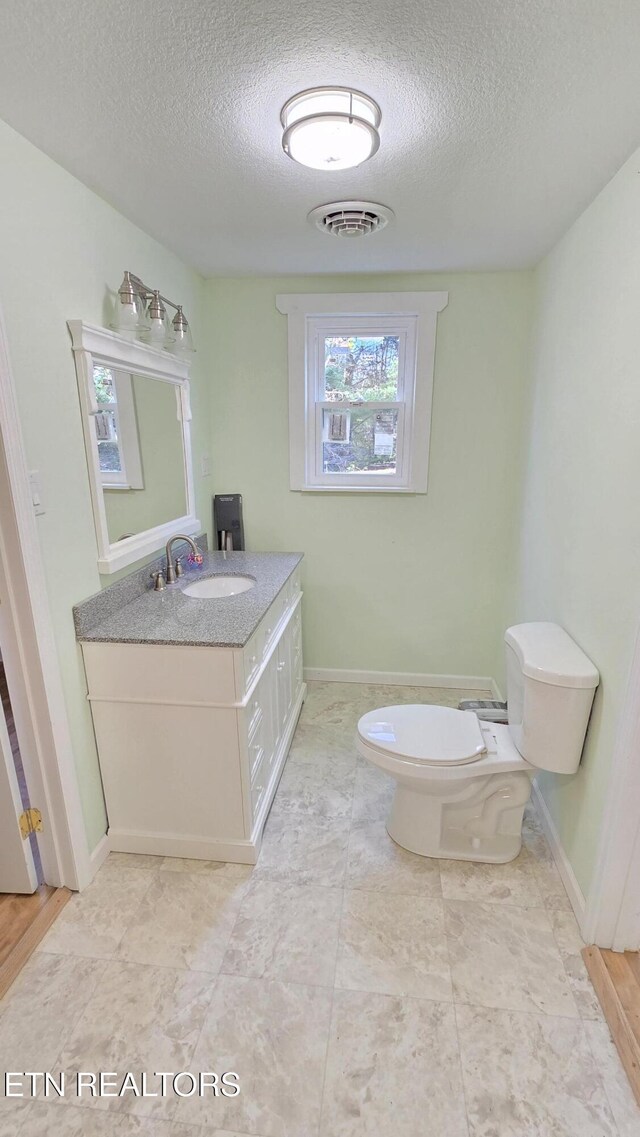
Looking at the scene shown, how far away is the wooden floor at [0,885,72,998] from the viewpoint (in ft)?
4.73

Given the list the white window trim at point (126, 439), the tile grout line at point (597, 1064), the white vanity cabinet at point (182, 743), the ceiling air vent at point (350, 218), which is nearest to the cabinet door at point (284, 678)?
the white vanity cabinet at point (182, 743)

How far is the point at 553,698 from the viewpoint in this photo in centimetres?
155

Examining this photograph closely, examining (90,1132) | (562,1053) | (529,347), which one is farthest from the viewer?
(529,347)

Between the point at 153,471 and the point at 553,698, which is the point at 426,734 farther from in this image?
the point at 153,471

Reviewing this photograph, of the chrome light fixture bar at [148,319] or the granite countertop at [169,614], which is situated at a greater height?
the chrome light fixture bar at [148,319]

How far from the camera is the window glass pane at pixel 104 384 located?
1.67 meters

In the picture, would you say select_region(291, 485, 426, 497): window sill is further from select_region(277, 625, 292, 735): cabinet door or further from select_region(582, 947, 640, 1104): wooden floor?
select_region(582, 947, 640, 1104): wooden floor

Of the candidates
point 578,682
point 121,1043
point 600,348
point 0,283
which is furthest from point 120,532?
point 600,348

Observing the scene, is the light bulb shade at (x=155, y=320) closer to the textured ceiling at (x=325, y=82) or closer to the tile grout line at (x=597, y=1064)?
the textured ceiling at (x=325, y=82)

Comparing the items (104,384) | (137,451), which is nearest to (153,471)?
(137,451)

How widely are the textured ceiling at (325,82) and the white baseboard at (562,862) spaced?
213cm

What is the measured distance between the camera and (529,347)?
239cm

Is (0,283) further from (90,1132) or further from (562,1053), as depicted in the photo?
(562,1053)

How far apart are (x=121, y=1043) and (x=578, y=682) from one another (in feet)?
5.06
